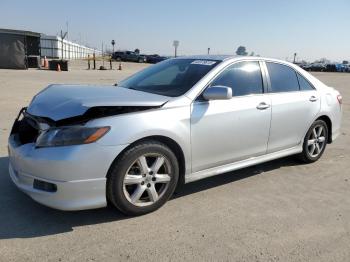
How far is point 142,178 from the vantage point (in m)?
3.73

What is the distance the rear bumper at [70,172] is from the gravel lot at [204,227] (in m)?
0.29

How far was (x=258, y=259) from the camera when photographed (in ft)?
10.3

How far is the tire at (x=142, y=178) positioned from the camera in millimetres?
3535

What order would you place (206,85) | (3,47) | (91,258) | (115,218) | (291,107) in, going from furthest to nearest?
(3,47) → (291,107) → (206,85) → (115,218) → (91,258)

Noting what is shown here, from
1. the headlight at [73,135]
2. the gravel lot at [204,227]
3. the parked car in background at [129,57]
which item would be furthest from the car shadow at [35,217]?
the parked car in background at [129,57]

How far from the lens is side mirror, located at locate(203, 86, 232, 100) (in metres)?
4.05

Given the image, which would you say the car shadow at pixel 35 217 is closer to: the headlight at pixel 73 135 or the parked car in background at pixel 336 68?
the headlight at pixel 73 135

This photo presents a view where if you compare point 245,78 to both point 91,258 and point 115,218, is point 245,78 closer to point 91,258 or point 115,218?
point 115,218

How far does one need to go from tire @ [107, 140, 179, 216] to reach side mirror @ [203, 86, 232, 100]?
2.42ft

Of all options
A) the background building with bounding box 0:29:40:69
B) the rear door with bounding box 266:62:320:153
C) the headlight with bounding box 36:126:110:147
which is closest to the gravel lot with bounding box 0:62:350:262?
the rear door with bounding box 266:62:320:153

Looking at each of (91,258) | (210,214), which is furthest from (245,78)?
(91,258)

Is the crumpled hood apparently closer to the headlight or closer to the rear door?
the headlight

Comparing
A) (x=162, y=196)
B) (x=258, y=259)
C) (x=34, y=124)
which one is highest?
(x=34, y=124)

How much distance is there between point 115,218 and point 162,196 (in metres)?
0.52
